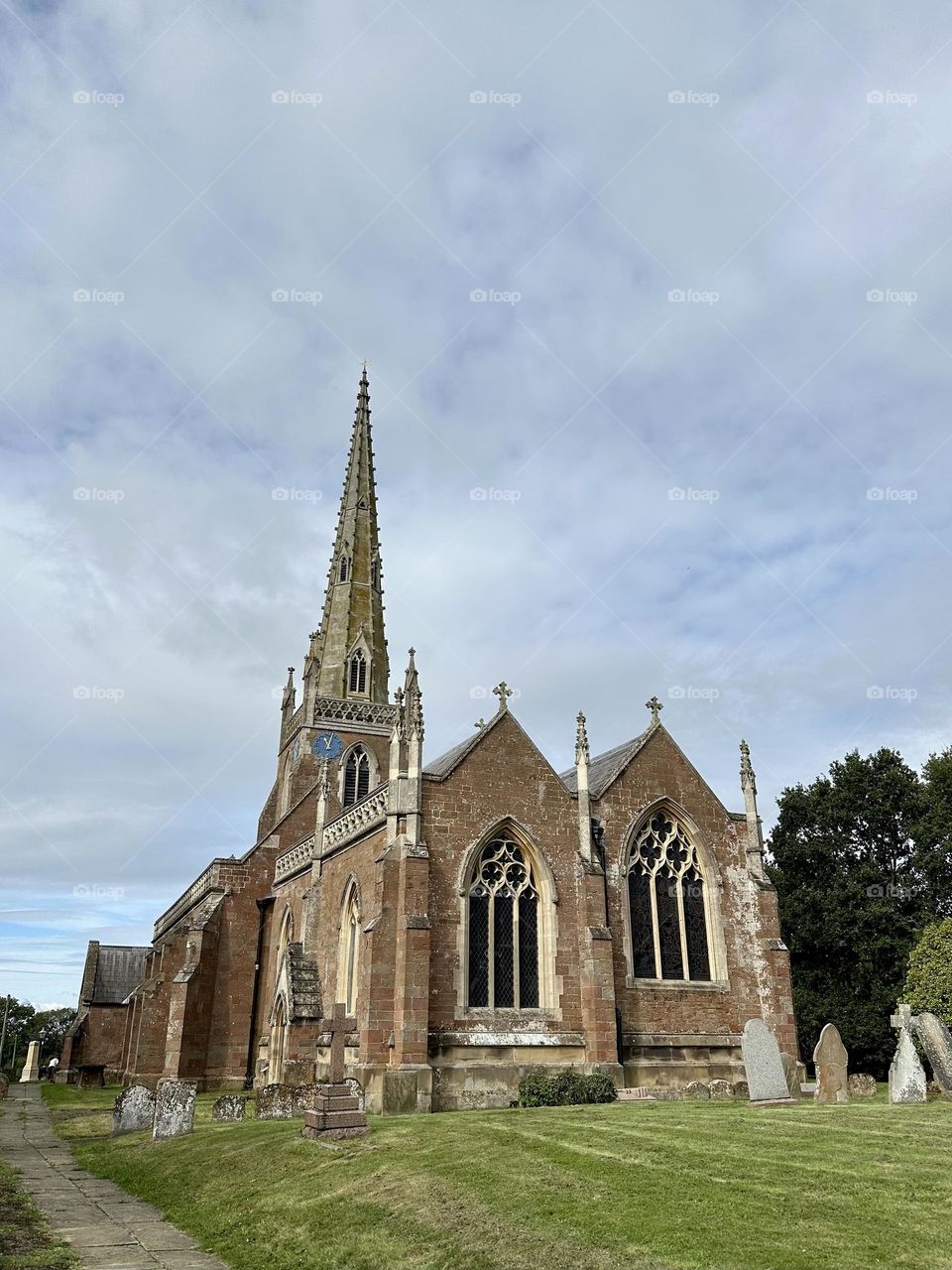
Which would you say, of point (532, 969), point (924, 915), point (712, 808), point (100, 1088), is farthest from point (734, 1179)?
point (100, 1088)

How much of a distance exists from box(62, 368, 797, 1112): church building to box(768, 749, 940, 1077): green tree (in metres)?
12.8

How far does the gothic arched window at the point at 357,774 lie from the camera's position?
43312 mm

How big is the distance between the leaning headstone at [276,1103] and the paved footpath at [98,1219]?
3991 millimetres

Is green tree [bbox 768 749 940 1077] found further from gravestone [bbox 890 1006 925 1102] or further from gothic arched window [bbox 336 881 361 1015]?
gothic arched window [bbox 336 881 361 1015]

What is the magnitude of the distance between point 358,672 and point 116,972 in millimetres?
30331

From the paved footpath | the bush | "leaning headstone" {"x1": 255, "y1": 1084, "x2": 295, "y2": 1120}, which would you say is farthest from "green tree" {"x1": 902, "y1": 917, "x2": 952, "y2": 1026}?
the paved footpath

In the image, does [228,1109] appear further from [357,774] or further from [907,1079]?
[357,774]

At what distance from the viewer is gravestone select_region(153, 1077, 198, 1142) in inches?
738

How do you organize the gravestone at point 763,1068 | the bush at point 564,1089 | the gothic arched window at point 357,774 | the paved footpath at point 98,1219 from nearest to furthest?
the paved footpath at point 98,1219 < the gravestone at point 763,1068 < the bush at point 564,1089 < the gothic arched window at point 357,774

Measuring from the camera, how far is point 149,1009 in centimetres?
3247

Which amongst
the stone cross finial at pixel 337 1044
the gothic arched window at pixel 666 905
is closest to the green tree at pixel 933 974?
the gothic arched window at pixel 666 905

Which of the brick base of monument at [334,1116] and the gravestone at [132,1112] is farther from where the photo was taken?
the gravestone at [132,1112]

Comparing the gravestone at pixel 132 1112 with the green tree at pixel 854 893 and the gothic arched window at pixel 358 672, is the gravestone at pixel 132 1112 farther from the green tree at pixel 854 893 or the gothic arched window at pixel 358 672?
the green tree at pixel 854 893

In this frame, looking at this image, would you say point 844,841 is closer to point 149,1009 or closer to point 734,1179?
point 149,1009
